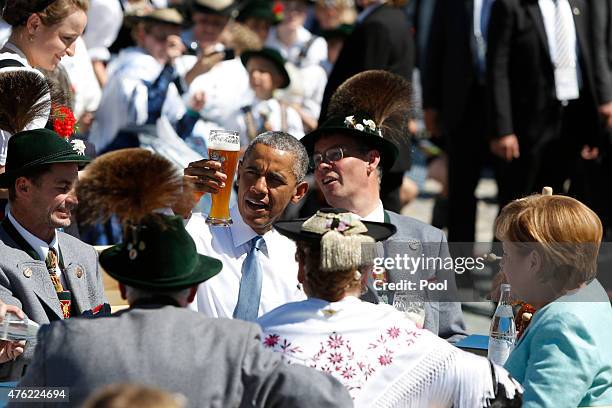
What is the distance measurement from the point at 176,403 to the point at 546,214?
2078 mm

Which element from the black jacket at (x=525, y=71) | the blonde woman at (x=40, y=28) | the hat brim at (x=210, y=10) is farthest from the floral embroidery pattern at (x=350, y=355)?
the hat brim at (x=210, y=10)

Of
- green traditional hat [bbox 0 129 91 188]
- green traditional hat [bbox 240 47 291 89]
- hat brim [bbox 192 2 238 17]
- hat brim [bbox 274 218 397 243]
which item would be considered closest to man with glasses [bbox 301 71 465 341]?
green traditional hat [bbox 0 129 91 188]

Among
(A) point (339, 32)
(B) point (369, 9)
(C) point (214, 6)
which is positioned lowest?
(A) point (339, 32)

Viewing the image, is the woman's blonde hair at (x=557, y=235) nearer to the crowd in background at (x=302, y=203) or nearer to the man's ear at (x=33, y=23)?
the crowd in background at (x=302, y=203)

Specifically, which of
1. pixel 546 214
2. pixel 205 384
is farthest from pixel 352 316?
pixel 546 214

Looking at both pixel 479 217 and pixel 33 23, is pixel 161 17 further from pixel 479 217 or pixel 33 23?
pixel 479 217

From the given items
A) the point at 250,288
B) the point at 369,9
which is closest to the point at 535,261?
the point at 250,288

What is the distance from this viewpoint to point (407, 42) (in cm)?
773

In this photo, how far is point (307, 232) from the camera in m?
3.56

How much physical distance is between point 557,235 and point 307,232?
95cm

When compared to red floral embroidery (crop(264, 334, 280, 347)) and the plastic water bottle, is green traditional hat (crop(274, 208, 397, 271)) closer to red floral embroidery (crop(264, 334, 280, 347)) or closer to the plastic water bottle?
red floral embroidery (crop(264, 334, 280, 347))

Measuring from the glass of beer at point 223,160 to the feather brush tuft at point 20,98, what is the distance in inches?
31.1

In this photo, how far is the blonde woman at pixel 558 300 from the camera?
3.78 m

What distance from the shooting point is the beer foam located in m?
4.59
